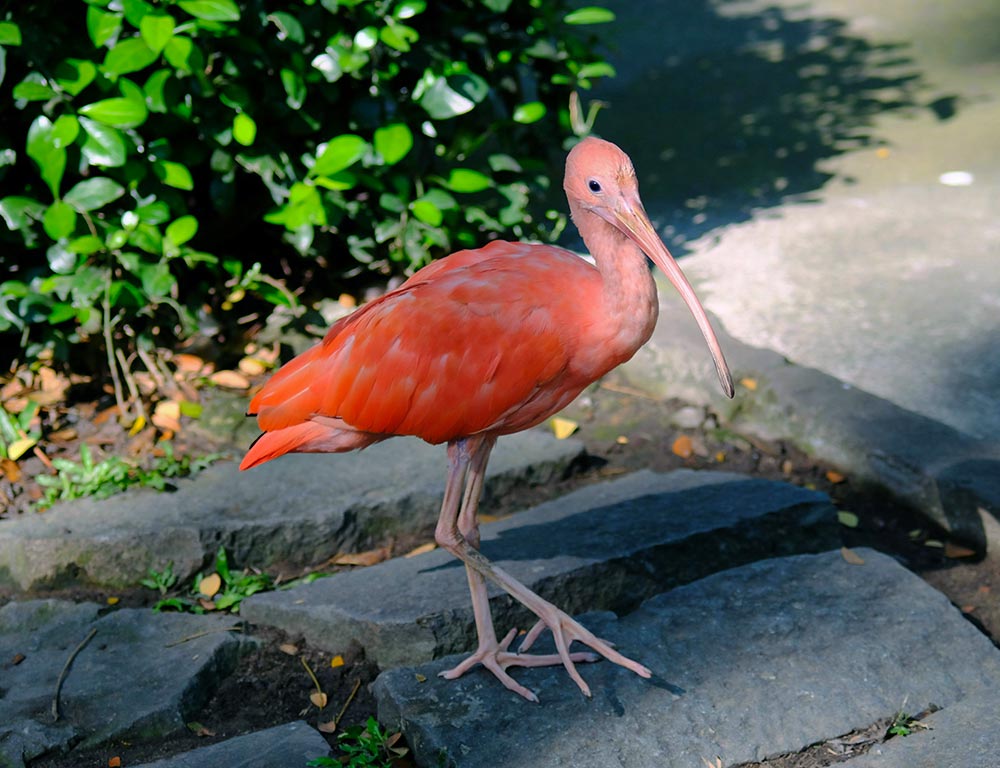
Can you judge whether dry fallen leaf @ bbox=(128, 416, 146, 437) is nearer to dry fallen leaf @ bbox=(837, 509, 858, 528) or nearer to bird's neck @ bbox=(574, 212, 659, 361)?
bird's neck @ bbox=(574, 212, 659, 361)

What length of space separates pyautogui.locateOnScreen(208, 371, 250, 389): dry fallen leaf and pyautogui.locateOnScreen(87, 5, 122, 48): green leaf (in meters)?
1.28

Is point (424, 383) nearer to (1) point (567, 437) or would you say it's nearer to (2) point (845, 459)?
(1) point (567, 437)

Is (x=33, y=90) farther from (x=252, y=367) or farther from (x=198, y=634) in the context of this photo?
(x=198, y=634)

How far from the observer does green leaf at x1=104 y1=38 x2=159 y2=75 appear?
371cm

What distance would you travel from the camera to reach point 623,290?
2629 millimetres

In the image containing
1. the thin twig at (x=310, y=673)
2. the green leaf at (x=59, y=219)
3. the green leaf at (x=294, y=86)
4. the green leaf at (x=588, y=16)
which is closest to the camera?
the thin twig at (x=310, y=673)

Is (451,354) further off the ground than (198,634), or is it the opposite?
(451,354)

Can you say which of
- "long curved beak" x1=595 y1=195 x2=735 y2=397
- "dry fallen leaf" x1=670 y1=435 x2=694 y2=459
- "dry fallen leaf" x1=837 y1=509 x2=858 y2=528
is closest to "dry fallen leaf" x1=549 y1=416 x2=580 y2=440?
"dry fallen leaf" x1=670 y1=435 x2=694 y2=459

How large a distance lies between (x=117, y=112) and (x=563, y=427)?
75.2 inches

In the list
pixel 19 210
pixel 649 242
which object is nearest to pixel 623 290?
pixel 649 242

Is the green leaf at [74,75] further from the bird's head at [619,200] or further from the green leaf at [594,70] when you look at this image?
the green leaf at [594,70]

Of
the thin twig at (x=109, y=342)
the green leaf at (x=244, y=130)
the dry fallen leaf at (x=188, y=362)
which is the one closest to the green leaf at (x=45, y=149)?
the thin twig at (x=109, y=342)

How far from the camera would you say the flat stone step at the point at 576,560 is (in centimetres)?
308

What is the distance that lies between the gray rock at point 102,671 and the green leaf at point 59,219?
128cm
